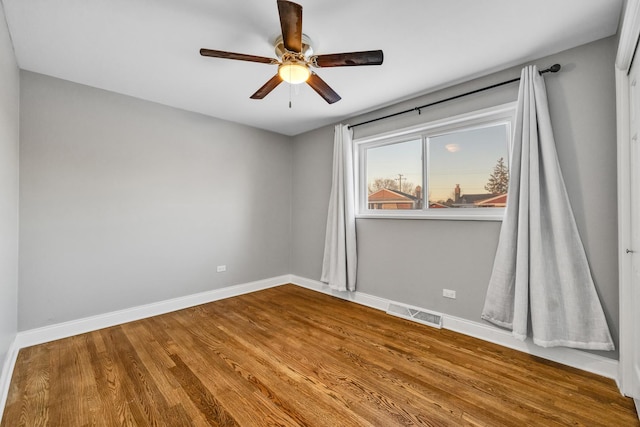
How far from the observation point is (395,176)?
3.36 metres

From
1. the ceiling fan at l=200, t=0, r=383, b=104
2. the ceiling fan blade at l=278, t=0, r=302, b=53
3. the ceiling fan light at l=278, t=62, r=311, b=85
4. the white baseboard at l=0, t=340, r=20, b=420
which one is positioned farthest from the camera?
the ceiling fan light at l=278, t=62, r=311, b=85

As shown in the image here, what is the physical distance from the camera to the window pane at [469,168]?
257 centimetres

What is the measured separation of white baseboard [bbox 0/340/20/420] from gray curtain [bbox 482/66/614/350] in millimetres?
3563

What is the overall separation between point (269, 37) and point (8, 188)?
2168 mm

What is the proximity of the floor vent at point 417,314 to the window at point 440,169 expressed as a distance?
1038 millimetres

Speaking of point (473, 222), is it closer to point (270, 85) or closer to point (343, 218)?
point (343, 218)

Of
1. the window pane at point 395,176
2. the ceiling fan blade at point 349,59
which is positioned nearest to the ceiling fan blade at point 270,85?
the ceiling fan blade at point 349,59

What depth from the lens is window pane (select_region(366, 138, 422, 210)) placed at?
125 inches

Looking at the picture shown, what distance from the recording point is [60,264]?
2566 mm

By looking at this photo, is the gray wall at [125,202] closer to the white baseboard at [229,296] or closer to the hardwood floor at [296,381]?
the white baseboard at [229,296]

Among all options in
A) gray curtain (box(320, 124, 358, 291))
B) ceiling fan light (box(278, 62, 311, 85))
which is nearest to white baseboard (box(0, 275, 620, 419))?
gray curtain (box(320, 124, 358, 291))

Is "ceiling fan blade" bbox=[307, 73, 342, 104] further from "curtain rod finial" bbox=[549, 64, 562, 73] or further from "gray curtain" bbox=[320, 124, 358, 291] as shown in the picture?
"curtain rod finial" bbox=[549, 64, 562, 73]

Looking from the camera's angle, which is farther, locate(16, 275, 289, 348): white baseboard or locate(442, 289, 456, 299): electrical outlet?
locate(442, 289, 456, 299): electrical outlet

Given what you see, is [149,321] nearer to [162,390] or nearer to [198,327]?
[198,327]
